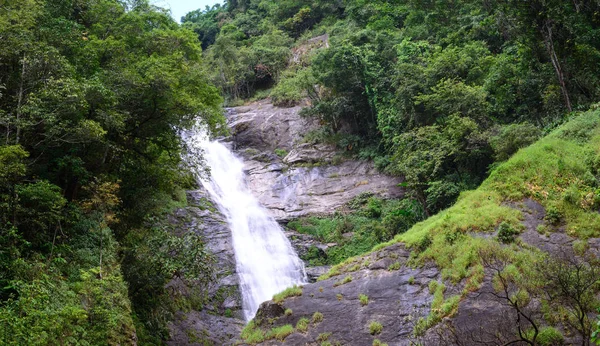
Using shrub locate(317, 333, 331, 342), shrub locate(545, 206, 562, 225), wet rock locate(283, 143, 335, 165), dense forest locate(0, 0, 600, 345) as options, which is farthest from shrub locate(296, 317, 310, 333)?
wet rock locate(283, 143, 335, 165)

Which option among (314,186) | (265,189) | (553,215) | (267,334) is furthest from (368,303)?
(265,189)

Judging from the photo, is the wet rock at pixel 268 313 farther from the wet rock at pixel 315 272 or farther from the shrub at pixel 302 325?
the wet rock at pixel 315 272

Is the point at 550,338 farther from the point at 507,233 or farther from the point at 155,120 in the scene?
the point at 155,120

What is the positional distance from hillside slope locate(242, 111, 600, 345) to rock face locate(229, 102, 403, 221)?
412 inches

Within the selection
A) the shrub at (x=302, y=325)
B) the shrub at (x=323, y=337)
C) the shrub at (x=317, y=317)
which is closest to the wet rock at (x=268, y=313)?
the shrub at (x=302, y=325)

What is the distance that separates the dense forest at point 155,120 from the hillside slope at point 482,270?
71.9 inches

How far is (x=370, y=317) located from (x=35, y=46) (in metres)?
12.7

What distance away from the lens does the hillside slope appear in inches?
429

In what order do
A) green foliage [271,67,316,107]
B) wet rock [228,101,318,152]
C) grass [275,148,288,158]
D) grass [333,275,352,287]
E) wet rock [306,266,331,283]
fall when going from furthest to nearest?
wet rock [228,101,318,152] → grass [275,148,288,158] → green foliage [271,67,316,107] → wet rock [306,266,331,283] → grass [333,275,352,287]

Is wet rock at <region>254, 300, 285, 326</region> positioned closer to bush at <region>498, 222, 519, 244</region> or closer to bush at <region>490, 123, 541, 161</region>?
bush at <region>498, 222, 519, 244</region>

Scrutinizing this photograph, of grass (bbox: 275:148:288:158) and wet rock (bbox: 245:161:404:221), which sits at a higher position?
grass (bbox: 275:148:288:158)

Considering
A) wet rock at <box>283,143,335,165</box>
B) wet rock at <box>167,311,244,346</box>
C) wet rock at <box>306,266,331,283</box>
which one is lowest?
wet rock at <box>306,266,331,283</box>

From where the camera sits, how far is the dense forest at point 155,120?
996 centimetres

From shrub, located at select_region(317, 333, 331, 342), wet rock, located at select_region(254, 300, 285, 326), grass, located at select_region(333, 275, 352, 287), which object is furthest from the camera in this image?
grass, located at select_region(333, 275, 352, 287)
